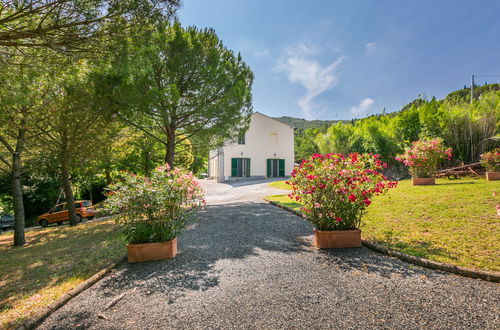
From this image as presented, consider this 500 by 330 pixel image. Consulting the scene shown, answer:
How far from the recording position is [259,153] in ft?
71.2

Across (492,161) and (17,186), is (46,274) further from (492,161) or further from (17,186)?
(492,161)

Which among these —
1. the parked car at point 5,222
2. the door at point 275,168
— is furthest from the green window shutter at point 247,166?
the parked car at point 5,222

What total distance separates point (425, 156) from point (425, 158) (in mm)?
120

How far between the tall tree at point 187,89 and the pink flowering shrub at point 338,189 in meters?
5.26

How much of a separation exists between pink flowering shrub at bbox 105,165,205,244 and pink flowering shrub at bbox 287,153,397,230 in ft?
6.73

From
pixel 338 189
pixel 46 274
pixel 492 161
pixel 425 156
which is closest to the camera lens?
pixel 46 274

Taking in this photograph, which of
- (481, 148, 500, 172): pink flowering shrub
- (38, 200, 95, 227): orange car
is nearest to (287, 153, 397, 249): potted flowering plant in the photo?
(481, 148, 500, 172): pink flowering shrub

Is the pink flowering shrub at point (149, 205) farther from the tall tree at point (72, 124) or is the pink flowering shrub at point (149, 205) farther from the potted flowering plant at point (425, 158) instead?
the potted flowering plant at point (425, 158)

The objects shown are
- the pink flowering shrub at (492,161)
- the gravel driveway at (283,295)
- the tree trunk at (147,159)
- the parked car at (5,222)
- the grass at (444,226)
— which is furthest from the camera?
the parked car at (5,222)

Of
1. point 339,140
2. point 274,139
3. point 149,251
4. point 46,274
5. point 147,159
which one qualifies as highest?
point 274,139

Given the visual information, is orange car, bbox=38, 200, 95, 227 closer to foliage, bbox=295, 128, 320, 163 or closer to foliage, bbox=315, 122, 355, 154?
foliage, bbox=315, 122, 355, 154

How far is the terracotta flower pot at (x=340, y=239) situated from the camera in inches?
146

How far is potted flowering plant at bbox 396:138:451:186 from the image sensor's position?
27.9 feet

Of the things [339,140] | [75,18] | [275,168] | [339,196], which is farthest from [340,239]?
[275,168]
